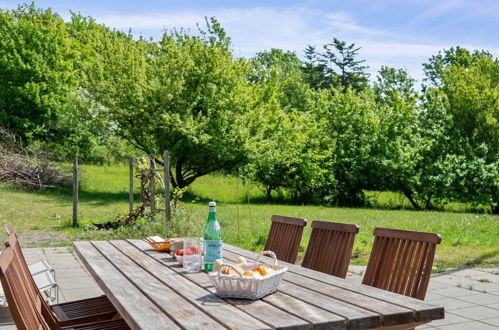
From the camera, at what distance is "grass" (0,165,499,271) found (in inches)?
374

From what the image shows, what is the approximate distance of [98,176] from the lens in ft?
80.8

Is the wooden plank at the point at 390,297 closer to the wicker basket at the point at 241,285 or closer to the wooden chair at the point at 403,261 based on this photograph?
the wooden chair at the point at 403,261

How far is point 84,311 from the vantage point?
3727 millimetres

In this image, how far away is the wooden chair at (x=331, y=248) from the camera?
378 cm

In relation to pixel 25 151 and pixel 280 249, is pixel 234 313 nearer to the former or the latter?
pixel 280 249

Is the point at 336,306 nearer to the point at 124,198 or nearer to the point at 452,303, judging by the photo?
the point at 452,303

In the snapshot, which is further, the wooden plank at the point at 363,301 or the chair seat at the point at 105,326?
the chair seat at the point at 105,326

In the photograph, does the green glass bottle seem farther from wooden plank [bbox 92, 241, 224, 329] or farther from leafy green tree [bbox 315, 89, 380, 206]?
leafy green tree [bbox 315, 89, 380, 206]

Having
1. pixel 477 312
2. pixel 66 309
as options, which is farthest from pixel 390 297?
pixel 477 312

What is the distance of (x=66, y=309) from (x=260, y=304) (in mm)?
1804

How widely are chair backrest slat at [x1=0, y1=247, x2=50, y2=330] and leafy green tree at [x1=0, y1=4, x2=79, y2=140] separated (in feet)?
85.8

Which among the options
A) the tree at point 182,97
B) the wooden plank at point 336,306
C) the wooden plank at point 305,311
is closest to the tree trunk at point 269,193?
the tree at point 182,97

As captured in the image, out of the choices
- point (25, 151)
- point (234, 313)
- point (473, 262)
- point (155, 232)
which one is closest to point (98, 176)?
point (25, 151)

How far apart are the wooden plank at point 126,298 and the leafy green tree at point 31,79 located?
999 inches
